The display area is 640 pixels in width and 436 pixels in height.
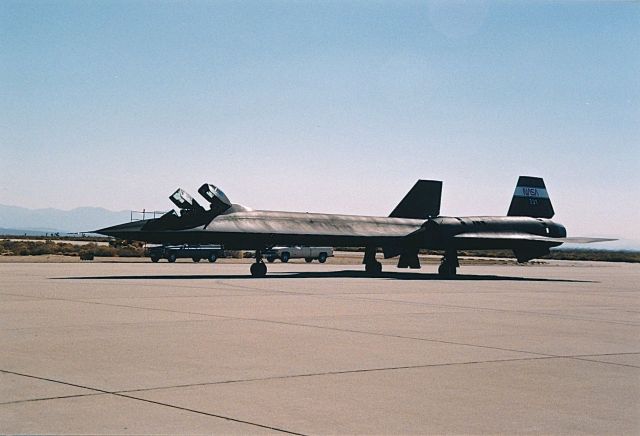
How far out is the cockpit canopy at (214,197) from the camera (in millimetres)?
29969

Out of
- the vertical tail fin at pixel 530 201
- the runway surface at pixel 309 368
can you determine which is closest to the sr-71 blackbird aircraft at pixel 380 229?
the vertical tail fin at pixel 530 201

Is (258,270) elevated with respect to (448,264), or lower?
lower

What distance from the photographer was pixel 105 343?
10.7 m

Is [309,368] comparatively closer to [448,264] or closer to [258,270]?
[258,270]

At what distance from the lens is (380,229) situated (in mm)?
35031

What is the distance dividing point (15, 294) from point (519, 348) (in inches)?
501

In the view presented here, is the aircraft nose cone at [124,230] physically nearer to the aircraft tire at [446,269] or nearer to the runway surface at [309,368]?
the runway surface at [309,368]

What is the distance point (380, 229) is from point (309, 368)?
26.1 meters

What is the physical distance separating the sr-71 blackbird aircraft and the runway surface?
10660mm

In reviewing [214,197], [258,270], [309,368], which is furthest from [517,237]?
[309,368]

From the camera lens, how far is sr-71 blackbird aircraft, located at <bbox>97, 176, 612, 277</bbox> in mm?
28516

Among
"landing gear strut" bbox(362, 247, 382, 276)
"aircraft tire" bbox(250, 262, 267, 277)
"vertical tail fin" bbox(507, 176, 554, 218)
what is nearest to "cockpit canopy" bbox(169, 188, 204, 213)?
"aircraft tire" bbox(250, 262, 267, 277)

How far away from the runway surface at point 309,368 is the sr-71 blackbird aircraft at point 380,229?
1066 centimetres

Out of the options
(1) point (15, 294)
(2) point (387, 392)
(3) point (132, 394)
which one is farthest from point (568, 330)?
(1) point (15, 294)
